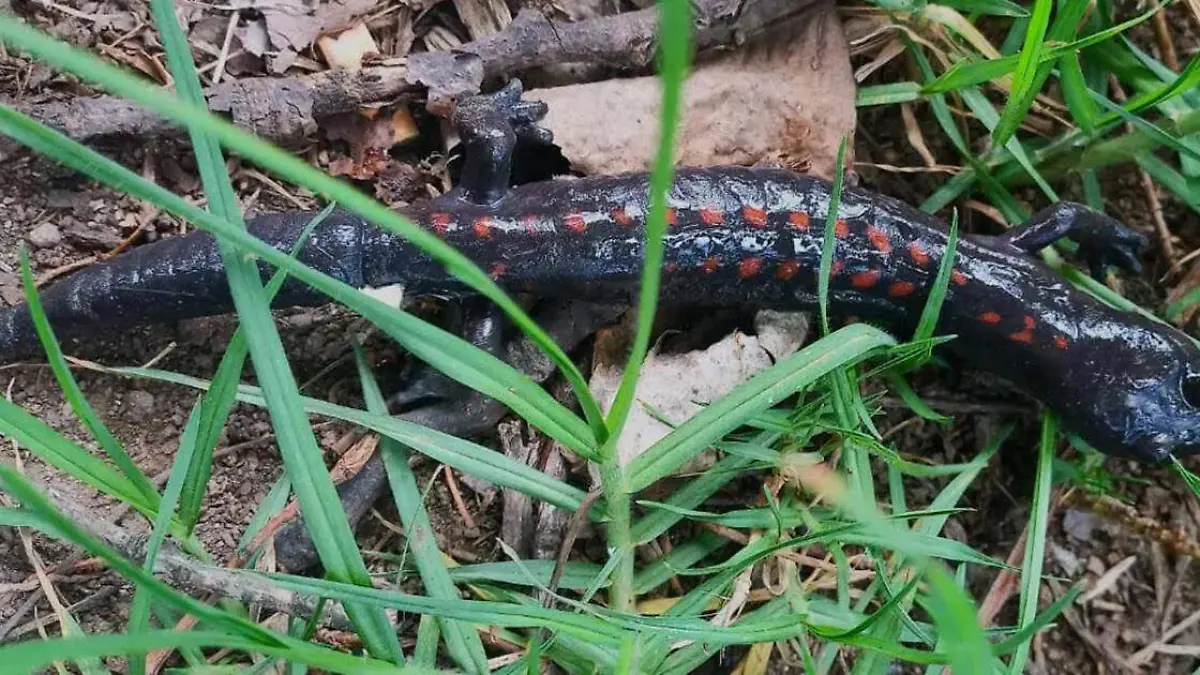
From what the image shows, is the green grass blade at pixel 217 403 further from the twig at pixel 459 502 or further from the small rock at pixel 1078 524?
the small rock at pixel 1078 524

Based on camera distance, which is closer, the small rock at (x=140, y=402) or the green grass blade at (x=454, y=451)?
the green grass blade at (x=454, y=451)

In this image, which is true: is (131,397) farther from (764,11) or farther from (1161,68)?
(1161,68)

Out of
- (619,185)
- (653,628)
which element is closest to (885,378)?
(619,185)

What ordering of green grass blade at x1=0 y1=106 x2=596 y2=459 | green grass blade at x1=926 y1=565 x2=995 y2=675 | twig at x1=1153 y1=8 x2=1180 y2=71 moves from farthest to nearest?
twig at x1=1153 y1=8 x2=1180 y2=71 < green grass blade at x1=0 y1=106 x2=596 y2=459 < green grass blade at x1=926 y1=565 x2=995 y2=675

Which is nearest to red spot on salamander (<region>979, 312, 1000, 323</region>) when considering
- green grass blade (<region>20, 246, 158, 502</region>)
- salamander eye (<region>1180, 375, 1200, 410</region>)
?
salamander eye (<region>1180, 375, 1200, 410</region>)

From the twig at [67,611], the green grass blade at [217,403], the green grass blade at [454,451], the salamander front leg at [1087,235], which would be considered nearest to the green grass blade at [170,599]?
the green grass blade at [217,403]

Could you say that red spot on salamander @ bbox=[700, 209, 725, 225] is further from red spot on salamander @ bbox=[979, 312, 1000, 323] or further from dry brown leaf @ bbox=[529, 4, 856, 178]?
red spot on salamander @ bbox=[979, 312, 1000, 323]

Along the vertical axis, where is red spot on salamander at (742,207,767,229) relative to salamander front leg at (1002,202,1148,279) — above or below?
above
